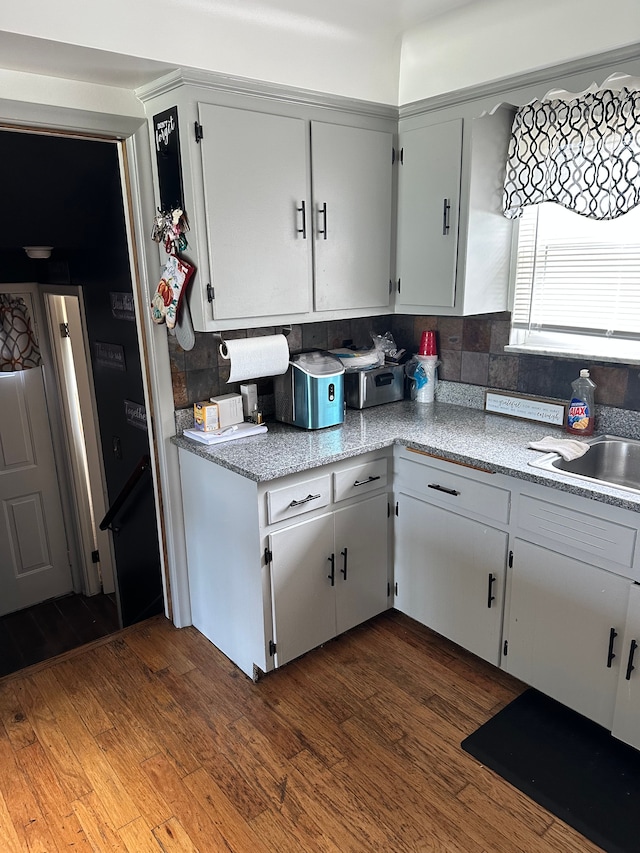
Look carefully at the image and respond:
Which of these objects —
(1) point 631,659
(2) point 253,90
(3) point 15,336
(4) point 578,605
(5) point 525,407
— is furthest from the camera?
(3) point 15,336

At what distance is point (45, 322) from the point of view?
3.46 meters

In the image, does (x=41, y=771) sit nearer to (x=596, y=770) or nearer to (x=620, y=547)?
(x=596, y=770)

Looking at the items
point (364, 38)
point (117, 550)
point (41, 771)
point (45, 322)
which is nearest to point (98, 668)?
point (41, 771)

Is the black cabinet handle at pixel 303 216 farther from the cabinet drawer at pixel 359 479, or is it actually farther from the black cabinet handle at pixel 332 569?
the black cabinet handle at pixel 332 569

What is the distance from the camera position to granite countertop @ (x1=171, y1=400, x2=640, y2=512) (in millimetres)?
1996

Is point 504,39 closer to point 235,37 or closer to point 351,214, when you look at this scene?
point 351,214

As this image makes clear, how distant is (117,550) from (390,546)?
1.57 metres

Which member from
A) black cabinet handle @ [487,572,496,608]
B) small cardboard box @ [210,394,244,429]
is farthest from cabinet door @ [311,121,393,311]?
black cabinet handle @ [487,572,496,608]

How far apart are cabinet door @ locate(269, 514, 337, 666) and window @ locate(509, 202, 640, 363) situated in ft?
4.00

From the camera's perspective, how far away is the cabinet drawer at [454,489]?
211 cm

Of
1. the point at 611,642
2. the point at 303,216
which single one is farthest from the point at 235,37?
the point at 611,642

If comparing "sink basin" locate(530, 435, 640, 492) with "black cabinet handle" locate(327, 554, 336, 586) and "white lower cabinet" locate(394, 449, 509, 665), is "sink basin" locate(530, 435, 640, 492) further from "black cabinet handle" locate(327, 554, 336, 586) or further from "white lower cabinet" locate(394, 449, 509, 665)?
"black cabinet handle" locate(327, 554, 336, 586)

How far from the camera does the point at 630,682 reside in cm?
184

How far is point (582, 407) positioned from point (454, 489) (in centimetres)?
61
